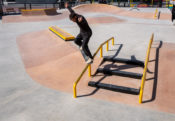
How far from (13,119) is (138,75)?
4417mm

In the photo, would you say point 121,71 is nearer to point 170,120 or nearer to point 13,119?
point 170,120

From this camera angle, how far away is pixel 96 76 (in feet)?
23.2

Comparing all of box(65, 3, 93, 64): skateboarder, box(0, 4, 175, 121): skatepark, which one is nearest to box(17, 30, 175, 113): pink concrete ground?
box(0, 4, 175, 121): skatepark

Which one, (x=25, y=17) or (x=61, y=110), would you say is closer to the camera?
(x=61, y=110)

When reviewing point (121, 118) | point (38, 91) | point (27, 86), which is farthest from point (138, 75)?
point (27, 86)

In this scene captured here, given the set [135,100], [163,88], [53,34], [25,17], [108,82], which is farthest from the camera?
[25,17]

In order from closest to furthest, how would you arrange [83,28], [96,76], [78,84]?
[83,28] → [78,84] → [96,76]

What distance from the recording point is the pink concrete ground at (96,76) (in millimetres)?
5672

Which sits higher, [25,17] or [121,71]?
[25,17]

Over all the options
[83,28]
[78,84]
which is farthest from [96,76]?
[83,28]

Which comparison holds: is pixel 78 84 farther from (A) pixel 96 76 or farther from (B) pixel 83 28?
(B) pixel 83 28

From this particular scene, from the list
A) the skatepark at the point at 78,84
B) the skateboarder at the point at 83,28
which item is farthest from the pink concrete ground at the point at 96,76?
the skateboarder at the point at 83,28

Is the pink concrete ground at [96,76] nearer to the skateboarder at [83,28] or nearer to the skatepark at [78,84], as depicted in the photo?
the skatepark at [78,84]

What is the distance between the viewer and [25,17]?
23625 mm
